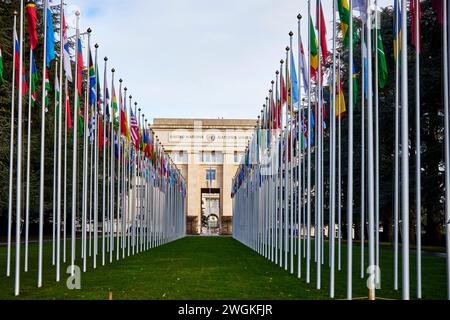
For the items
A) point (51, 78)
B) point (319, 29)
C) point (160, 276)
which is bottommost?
point (160, 276)

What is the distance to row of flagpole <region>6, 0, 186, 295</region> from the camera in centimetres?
1814

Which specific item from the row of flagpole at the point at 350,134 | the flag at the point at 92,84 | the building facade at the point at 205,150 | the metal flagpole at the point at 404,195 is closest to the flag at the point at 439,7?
the row of flagpole at the point at 350,134

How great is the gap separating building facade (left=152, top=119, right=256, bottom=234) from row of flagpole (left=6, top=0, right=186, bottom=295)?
109ft

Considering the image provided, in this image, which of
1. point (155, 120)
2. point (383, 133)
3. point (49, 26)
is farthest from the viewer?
point (155, 120)

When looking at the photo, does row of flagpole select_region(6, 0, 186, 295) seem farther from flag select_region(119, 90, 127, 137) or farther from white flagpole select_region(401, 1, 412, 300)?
white flagpole select_region(401, 1, 412, 300)

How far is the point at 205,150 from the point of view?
104938 mm

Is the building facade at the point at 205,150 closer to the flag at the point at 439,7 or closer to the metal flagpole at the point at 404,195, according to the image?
the flag at the point at 439,7

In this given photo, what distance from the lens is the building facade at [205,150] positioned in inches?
4053

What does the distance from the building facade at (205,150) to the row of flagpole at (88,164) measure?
1306 inches

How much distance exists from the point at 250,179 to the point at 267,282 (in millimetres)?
26362
